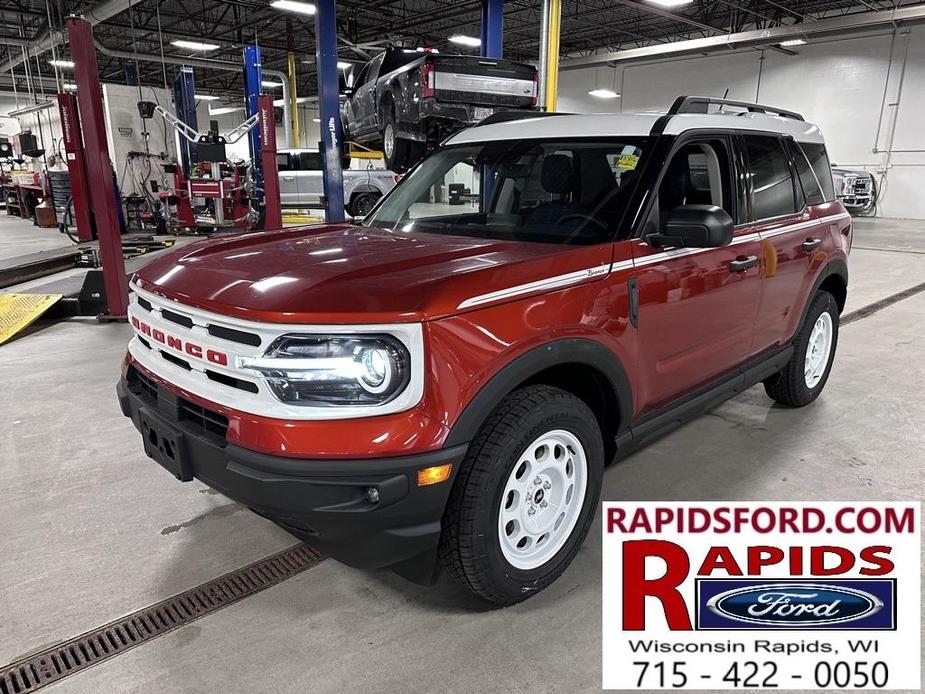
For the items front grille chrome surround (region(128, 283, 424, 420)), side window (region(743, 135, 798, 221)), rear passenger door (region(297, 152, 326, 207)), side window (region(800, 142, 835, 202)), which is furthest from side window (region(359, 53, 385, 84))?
rear passenger door (region(297, 152, 326, 207))

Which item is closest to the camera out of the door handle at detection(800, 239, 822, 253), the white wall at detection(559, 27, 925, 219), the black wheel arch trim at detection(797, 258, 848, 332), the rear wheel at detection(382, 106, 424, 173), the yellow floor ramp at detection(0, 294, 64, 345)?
the door handle at detection(800, 239, 822, 253)

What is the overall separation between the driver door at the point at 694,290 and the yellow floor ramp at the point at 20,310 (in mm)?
5470

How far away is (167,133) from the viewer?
50.5 ft

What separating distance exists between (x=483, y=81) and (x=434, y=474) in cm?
551

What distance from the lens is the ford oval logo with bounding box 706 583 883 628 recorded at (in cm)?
214

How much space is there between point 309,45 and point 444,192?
24.3 meters

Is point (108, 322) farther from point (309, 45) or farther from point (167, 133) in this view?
point (309, 45)

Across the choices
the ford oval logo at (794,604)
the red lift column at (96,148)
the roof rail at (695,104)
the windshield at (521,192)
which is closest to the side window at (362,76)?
the red lift column at (96,148)

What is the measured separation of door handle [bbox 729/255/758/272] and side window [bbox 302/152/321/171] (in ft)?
A: 46.5

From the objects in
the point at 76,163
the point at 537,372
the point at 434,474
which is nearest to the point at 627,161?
the point at 537,372

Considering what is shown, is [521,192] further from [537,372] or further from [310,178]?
[310,178]

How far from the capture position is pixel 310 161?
15.7 metres

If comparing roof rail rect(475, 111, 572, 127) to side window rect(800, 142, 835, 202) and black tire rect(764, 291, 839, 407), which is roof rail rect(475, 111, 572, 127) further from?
black tire rect(764, 291, 839, 407)

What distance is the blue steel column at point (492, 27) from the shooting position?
8336mm
